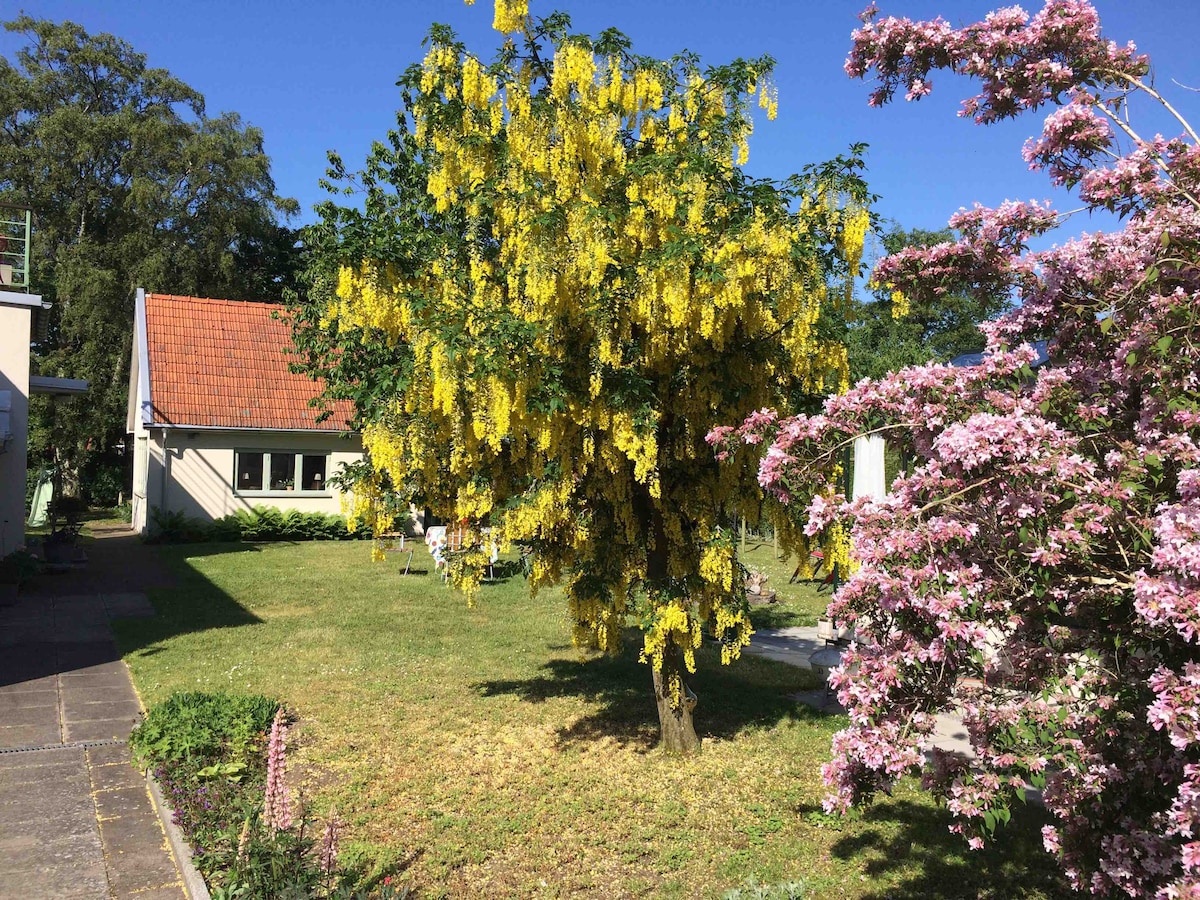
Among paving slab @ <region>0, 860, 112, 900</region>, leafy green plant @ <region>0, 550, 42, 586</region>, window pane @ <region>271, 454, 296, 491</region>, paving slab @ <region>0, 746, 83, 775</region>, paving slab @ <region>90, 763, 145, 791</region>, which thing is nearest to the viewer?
paving slab @ <region>0, 860, 112, 900</region>

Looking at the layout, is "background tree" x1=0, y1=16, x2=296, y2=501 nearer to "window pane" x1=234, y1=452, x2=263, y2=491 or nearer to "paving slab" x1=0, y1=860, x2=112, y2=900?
"window pane" x1=234, y1=452, x2=263, y2=491

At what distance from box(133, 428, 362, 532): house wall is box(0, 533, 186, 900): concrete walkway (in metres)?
9.64

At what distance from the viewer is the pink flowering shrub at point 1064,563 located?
2.94 m

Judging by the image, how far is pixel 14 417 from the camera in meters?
16.0

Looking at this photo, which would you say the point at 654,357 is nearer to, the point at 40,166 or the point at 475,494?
the point at 475,494

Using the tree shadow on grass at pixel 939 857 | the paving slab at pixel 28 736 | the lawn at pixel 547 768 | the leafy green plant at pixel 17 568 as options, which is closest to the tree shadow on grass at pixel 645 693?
A: the lawn at pixel 547 768

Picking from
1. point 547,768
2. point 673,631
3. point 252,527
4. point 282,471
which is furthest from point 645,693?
point 282,471

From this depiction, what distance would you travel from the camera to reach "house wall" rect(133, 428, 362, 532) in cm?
2173

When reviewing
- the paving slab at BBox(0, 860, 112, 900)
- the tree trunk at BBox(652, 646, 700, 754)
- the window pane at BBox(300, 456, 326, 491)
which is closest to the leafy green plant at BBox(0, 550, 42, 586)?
the window pane at BBox(300, 456, 326, 491)

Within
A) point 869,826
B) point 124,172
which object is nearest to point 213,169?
point 124,172

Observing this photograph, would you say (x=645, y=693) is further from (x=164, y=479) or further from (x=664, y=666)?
(x=164, y=479)

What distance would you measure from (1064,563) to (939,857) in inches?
131

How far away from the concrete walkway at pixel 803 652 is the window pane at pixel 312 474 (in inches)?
589

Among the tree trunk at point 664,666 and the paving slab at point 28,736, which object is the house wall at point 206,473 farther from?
the tree trunk at point 664,666
